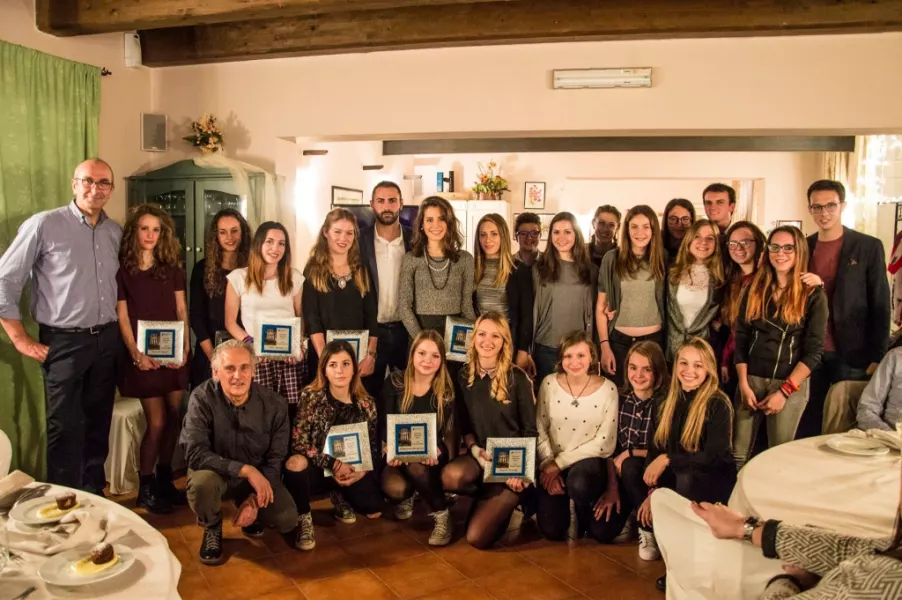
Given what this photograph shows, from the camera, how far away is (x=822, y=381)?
3.75 m

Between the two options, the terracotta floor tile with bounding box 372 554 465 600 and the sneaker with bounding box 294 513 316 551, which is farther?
the sneaker with bounding box 294 513 316 551

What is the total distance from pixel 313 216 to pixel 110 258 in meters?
3.44

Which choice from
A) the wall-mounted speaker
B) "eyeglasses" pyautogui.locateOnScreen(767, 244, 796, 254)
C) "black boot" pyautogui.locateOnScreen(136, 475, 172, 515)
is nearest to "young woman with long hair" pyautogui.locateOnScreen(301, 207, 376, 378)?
"black boot" pyautogui.locateOnScreen(136, 475, 172, 515)

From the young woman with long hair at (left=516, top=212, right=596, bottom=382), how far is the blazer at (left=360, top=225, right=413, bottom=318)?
0.71 meters

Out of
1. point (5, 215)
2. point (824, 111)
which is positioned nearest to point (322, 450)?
point (5, 215)

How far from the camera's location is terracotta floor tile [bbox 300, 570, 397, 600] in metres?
2.85

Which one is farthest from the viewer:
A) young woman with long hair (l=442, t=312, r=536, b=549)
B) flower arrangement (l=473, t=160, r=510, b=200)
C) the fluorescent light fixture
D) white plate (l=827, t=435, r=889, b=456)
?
flower arrangement (l=473, t=160, r=510, b=200)

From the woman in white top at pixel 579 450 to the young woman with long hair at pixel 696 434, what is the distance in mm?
219

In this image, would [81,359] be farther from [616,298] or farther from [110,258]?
[616,298]

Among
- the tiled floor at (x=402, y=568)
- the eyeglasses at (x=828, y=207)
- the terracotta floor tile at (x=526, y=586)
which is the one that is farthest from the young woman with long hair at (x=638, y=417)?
the eyeglasses at (x=828, y=207)

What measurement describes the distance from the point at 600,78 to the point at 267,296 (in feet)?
7.68

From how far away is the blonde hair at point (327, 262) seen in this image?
3.68 meters

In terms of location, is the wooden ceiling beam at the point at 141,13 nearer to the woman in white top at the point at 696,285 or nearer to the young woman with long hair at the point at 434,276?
the young woman with long hair at the point at 434,276

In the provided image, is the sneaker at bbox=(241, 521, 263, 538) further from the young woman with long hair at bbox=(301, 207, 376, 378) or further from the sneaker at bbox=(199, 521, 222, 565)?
the young woman with long hair at bbox=(301, 207, 376, 378)
